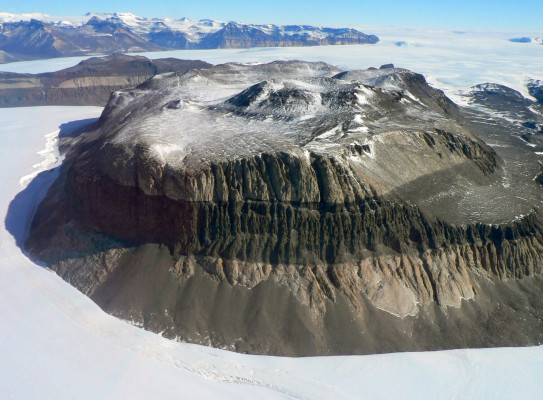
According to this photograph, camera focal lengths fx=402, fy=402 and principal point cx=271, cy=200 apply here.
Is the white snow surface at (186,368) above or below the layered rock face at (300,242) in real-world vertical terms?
below

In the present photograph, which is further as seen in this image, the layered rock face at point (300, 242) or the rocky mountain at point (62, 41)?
the rocky mountain at point (62, 41)

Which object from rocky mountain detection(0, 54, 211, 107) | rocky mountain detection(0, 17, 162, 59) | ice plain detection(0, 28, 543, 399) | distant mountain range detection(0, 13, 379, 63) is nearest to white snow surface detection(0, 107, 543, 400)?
ice plain detection(0, 28, 543, 399)

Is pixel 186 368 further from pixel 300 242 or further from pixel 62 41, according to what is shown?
pixel 62 41

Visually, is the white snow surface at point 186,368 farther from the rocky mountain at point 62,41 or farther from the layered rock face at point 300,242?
the rocky mountain at point 62,41

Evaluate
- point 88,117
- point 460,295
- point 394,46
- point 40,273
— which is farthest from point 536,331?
point 394,46

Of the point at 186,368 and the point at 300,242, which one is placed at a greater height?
the point at 300,242

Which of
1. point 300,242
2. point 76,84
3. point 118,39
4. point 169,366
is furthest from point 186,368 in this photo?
point 118,39

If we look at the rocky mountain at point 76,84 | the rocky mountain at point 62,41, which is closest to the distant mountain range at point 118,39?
the rocky mountain at point 62,41
